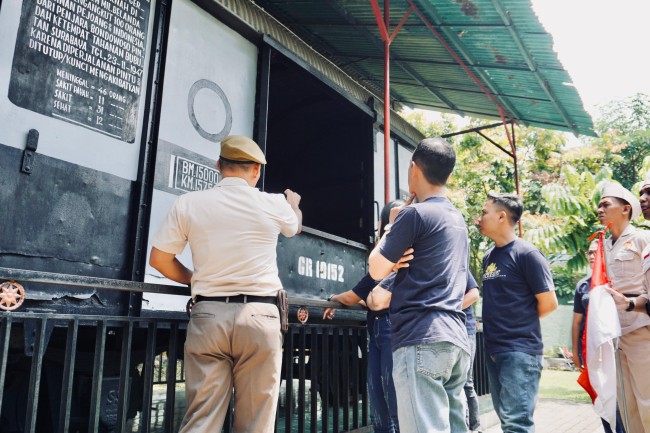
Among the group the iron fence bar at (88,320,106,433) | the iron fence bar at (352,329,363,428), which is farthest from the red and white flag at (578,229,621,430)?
the iron fence bar at (88,320,106,433)

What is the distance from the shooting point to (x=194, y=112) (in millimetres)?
4418

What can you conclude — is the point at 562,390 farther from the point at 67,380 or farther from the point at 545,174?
the point at 67,380

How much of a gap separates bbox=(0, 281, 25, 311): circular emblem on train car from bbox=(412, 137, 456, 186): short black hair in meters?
1.81

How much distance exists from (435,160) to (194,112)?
8.50 ft

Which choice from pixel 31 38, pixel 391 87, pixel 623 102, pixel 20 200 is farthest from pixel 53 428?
pixel 623 102

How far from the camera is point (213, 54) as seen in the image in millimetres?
4672

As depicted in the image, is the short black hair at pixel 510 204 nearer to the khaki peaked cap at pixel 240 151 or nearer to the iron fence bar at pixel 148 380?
the khaki peaked cap at pixel 240 151

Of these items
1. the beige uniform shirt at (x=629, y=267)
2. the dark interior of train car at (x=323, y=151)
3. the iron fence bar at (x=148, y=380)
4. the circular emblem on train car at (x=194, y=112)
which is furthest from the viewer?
the dark interior of train car at (x=323, y=151)

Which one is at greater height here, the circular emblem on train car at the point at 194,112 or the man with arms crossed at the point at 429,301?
the circular emblem on train car at the point at 194,112

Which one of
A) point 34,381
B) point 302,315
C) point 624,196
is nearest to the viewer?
point 34,381

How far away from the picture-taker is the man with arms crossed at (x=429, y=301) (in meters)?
2.14

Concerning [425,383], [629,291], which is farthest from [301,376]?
[629,291]

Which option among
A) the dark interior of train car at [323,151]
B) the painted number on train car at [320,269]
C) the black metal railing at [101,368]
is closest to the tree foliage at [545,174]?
the dark interior of train car at [323,151]

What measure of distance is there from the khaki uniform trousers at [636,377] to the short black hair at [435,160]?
216 cm
